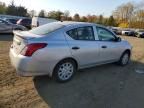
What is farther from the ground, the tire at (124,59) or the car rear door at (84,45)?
the car rear door at (84,45)

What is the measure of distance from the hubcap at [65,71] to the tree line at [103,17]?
5615 cm

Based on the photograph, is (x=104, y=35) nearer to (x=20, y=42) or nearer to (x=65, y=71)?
(x=65, y=71)

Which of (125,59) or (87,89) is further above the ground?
(125,59)

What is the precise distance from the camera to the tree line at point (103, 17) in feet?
201

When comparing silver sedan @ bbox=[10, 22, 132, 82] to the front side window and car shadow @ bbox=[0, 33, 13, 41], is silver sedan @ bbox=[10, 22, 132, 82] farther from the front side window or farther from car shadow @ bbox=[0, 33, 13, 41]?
car shadow @ bbox=[0, 33, 13, 41]

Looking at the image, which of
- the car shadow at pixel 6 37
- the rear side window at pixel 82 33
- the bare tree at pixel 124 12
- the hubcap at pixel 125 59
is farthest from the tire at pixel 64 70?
the bare tree at pixel 124 12

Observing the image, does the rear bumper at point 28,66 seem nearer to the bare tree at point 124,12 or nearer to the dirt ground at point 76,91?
the dirt ground at point 76,91

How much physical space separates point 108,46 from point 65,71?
1921mm

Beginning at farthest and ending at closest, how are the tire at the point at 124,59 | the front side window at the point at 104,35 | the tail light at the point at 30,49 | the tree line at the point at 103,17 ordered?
the tree line at the point at 103,17
the tire at the point at 124,59
the front side window at the point at 104,35
the tail light at the point at 30,49

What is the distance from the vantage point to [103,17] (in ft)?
258

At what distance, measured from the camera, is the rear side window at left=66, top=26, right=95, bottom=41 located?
5402 millimetres

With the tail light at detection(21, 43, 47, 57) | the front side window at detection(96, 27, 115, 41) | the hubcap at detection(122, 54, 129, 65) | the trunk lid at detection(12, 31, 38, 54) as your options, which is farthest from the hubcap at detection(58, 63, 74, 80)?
the hubcap at detection(122, 54, 129, 65)

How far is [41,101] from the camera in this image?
13.9 feet

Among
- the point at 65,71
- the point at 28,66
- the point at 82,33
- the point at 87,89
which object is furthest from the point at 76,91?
the point at 82,33
